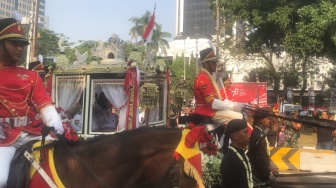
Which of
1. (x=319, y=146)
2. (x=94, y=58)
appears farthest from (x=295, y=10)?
(x=94, y=58)

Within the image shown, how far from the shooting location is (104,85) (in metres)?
10.6

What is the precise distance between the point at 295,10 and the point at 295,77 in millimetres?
15578

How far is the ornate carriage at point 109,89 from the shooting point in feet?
33.8

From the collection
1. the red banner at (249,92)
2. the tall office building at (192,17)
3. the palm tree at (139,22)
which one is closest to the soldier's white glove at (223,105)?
the red banner at (249,92)

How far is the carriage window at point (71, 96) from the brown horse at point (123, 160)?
6.89 m

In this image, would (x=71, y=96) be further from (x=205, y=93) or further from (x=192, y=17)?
(x=192, y=17)

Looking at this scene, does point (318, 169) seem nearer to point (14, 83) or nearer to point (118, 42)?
point (118, 42)

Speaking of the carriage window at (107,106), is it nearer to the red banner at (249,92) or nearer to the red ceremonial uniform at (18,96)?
the red ceremonial uniform at (18,96)

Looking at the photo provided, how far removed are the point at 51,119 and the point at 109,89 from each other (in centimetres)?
654

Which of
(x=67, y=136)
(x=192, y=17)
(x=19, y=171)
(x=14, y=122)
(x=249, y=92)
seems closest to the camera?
(x=19, y=171)

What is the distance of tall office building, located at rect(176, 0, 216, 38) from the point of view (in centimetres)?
12206

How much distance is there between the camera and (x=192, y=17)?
12488 centimetres

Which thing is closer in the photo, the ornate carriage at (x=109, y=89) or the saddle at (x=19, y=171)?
the saddle at (x=19, y=171)

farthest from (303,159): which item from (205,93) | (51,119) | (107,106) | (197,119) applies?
(51,119)
